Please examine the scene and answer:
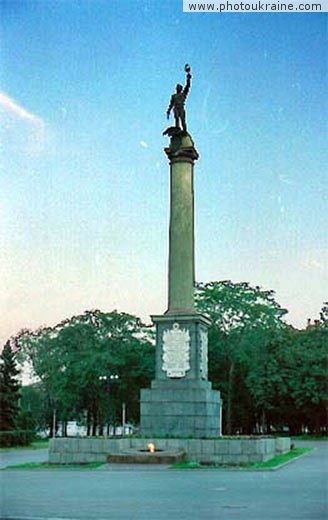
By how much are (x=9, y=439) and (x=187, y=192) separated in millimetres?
17955

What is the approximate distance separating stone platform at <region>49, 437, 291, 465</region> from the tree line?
89.3 feet

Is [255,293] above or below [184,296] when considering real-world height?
above

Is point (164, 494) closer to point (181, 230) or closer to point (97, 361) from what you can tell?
point (181, 230)

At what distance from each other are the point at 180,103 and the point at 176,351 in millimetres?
9822

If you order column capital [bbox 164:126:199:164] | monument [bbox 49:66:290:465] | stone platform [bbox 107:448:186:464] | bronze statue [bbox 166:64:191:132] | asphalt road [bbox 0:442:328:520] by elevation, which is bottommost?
asphalt road [bbox 0:442:328:520]

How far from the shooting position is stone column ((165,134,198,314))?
28000mm

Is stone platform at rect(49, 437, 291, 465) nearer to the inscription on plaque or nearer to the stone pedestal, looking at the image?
the stone pedestal

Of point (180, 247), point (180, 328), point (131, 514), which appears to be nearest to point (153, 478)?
point (131, 514)

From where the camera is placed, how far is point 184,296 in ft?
91.7

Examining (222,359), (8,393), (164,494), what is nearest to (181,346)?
(164,494)

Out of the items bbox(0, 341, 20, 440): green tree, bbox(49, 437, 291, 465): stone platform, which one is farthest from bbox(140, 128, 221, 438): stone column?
bbox(0, 341, 20, 440): green tree

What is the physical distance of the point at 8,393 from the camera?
43.2m

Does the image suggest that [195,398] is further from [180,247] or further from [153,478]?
[153,478]

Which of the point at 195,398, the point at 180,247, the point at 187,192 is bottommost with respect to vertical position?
the point at 195,398
